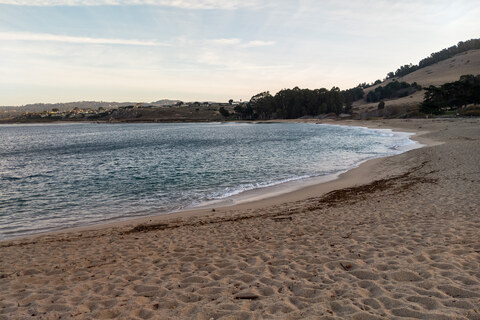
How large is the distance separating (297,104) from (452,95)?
7735cm

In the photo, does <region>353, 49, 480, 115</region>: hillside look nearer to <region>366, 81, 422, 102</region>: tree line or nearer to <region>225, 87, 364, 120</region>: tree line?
<region>366, 81, 422, 102</region>: tree line

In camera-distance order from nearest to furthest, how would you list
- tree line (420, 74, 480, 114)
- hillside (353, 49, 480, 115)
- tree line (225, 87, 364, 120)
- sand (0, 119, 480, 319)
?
sand (0, 119, 480, 319) → tree line (420, 74, 480, 114) → tree line (225, 87, 364, 120) → hillside (353, 49, 480, 115)

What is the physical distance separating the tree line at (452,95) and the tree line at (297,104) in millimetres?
56937

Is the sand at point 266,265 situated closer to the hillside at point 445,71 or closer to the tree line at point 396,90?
the hillside at point 445,71

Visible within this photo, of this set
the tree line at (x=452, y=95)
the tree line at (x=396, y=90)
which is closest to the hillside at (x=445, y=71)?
the tree line at (x=396, y=90)

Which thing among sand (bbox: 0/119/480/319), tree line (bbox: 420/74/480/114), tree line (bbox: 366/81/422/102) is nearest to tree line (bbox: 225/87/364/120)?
tree line (bbox: 366/81/422/102)

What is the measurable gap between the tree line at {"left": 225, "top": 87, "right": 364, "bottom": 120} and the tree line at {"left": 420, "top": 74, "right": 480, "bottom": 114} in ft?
187

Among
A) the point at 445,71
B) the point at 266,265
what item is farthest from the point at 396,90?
the point at 266,265

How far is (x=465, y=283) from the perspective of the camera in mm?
5066

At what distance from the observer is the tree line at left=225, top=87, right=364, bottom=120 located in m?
137

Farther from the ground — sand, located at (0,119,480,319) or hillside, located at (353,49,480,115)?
hillside, located at (353,49,480,115)

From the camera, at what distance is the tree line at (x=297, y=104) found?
451 ft

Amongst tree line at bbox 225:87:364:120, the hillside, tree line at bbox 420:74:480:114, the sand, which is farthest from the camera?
the hillside

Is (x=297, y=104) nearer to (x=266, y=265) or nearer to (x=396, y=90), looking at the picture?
(x=396, y=90)
